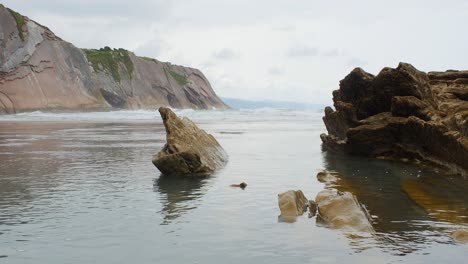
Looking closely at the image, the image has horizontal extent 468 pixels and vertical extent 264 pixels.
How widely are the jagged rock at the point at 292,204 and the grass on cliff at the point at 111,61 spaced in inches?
4380

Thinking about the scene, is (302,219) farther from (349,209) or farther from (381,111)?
(381,111)

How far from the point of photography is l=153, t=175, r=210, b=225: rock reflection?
13352 mm

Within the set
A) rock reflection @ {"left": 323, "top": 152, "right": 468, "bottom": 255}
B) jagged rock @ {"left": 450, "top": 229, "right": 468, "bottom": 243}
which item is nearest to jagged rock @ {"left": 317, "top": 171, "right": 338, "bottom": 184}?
rock reflection @ {"left": 323, "top": 152, "right": 468, "bottom": 255}

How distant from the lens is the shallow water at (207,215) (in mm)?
9805

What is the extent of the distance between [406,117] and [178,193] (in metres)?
14.5

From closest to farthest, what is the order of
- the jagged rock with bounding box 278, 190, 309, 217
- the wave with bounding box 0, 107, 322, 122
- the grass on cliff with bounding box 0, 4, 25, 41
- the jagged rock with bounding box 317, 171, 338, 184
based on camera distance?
1. the jagged rock with bounding box 278, 190, 309, 217
2. the jagged rock with bounding box 317, 171, 338, 184
3. the wave with bounding box 0, 107, 322, 122
4. the grass on cliff with bounding box 0, 4, 25, 41

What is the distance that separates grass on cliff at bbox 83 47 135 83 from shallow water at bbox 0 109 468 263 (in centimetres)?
10202

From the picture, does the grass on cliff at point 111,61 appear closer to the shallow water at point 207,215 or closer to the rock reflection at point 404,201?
the shallow water at point 207,215

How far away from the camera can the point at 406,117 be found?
25.8 m

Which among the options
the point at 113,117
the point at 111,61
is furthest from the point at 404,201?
the point at 111,61

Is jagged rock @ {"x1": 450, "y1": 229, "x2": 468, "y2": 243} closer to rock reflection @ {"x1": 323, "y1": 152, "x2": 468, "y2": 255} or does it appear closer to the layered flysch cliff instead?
rock reflection @ {"x1": 323, "y1": 152, "x2": 468, "y2": 255}

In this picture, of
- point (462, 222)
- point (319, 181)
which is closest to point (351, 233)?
point (462, 222)

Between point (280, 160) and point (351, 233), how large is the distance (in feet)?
46.2

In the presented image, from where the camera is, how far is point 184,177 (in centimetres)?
1962
